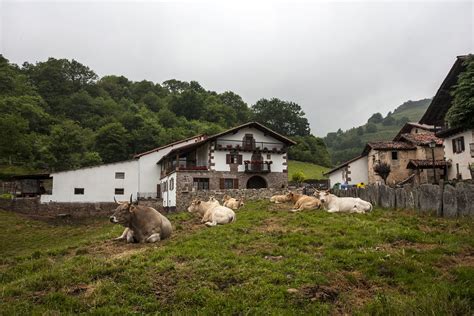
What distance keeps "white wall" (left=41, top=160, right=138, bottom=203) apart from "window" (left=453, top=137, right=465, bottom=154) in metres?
34.3

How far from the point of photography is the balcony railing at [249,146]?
3888 centimetres

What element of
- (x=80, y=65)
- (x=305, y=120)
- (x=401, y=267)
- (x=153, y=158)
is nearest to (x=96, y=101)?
(x=80, y=65)

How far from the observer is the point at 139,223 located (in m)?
10.8

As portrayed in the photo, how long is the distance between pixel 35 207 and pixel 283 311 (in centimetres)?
3757

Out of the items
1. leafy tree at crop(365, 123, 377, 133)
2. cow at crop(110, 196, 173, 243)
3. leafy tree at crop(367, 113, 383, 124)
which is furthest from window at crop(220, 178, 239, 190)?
leafy tree at crop(367, 113, 383, 124)

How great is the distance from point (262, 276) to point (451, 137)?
27.9m

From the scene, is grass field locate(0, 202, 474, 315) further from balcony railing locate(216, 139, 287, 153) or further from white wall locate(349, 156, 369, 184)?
white wall locate(349, 156, 369, 184)

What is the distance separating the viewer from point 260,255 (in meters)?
8.22

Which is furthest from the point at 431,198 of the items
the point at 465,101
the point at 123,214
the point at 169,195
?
the point at 169,195

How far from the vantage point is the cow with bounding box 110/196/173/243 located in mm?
10516

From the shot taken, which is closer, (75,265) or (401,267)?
(401,267)

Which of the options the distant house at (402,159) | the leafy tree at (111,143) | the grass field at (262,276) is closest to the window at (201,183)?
the distant house at (402,159)

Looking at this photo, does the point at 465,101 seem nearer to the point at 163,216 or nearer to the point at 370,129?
the point at 163,216

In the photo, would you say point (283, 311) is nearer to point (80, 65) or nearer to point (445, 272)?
point (445, 272)
